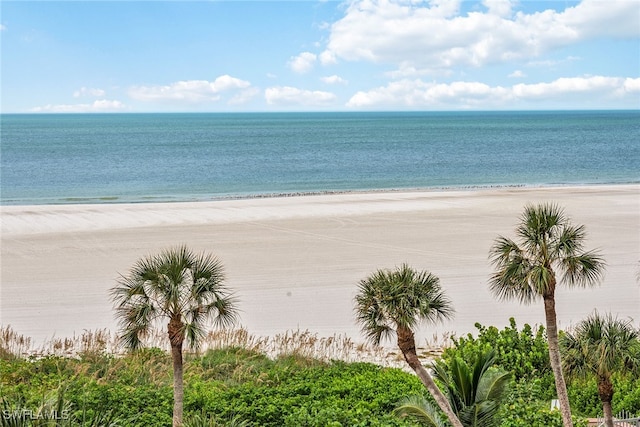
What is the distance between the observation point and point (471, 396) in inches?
470

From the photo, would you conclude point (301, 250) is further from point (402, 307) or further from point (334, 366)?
point (402, 307)

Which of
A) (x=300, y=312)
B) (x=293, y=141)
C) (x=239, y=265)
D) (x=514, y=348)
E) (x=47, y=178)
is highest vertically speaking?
(x=293, y=141)

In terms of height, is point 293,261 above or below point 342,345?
above

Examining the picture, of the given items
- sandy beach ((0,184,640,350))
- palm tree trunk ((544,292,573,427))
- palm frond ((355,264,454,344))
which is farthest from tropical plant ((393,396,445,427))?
sandy beach ((0,184,640,350))

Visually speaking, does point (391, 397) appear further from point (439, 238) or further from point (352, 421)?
point (439, 238)

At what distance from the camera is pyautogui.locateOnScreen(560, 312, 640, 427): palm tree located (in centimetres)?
1147

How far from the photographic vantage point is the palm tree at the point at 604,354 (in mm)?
11469

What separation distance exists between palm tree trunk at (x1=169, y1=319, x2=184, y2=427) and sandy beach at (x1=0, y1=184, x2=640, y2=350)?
8.15m

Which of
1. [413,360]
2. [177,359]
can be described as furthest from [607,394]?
[177,359]

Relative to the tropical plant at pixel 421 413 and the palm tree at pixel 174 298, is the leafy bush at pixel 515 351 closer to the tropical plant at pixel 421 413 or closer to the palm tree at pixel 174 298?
the tropical plant at pixel 421 413

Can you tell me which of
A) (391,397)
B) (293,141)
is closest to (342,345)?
(391,397)

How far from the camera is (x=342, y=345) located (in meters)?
18.9

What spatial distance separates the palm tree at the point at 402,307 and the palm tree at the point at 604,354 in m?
2.58

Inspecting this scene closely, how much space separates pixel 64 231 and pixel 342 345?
21.7m
